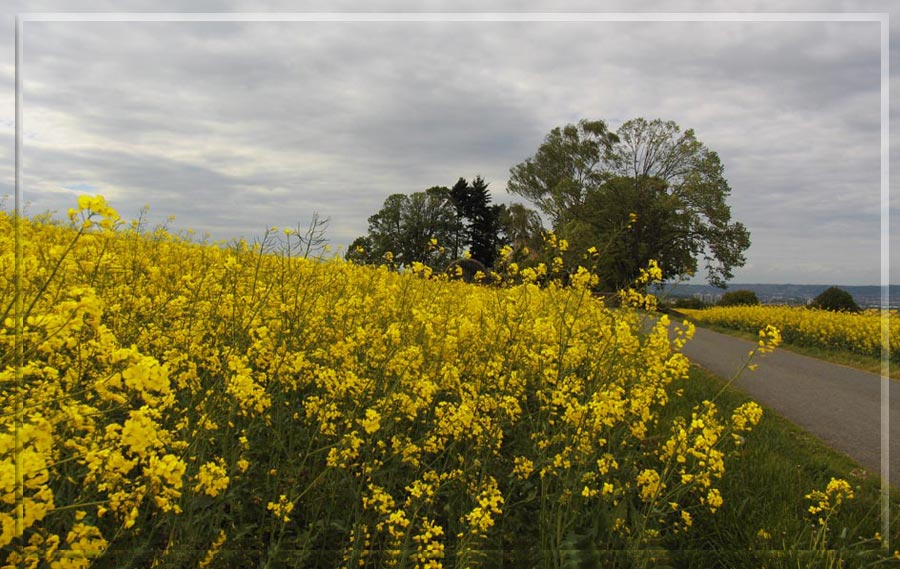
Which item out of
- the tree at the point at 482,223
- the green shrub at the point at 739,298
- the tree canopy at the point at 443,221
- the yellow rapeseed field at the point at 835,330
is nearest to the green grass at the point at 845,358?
the yellow rapeseed field at the point at 835,330

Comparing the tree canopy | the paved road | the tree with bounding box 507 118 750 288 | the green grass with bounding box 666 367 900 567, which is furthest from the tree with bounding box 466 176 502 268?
the green grass with bounding box 666 367 900 567

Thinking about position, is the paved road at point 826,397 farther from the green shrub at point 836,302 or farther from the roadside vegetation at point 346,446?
the green shrub at point 836,302

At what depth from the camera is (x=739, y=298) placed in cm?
2522

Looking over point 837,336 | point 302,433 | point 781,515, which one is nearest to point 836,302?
point 837,336

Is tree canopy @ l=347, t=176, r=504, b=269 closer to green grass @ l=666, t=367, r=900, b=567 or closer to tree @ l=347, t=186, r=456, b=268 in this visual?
tree @ l=347, t=186, r=456, b=268

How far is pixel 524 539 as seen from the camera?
8.99 feet

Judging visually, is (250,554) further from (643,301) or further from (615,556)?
(643,301)

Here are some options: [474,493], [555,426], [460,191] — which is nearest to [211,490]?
[474,493]

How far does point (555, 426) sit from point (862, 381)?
7861mm

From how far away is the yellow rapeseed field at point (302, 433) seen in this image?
1.72 meters

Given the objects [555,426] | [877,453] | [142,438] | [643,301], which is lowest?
[877,453]

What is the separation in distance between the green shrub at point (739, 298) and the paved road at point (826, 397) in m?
14.4

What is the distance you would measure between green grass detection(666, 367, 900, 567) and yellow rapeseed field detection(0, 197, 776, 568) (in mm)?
208

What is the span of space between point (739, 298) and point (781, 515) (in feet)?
82.3
